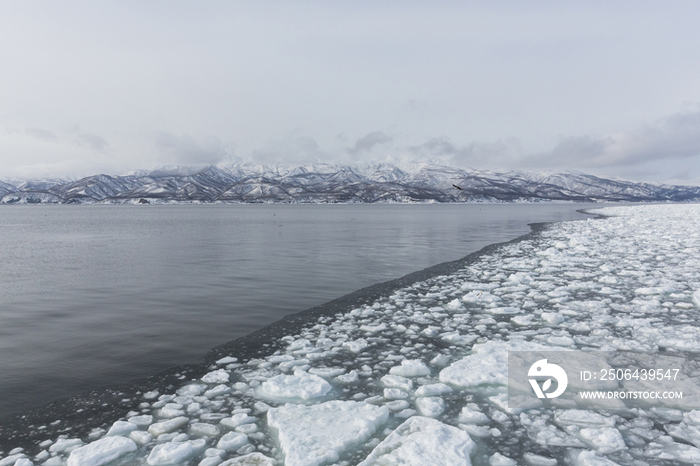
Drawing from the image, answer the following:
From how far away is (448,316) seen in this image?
11008 mm

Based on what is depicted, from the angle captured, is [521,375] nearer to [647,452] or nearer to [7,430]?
[647,452]

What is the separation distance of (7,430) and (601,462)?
778 cm

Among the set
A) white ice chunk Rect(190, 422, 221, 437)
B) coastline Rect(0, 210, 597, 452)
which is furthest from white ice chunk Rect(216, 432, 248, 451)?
coastline Rect(0, 210, 597, 452)

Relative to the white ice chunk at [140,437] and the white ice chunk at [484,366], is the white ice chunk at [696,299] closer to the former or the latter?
the white ice chunk at [484,366]

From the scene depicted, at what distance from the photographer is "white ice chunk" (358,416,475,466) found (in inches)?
192

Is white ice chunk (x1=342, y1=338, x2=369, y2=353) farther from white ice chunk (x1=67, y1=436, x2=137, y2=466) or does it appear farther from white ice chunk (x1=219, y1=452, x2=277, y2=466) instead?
white ice chunk (x1=67, y1=436, x2=137, y2=466)

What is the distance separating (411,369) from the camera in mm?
7508

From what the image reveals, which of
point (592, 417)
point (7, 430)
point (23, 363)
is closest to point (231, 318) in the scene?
point (23, 363)

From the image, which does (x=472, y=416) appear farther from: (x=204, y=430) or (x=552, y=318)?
(x=552, y=318)

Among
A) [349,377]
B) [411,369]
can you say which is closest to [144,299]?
[349,377]

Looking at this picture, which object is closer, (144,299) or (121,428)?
(121,428)

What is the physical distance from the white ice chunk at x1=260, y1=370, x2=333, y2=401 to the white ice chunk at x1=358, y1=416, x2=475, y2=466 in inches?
65.1

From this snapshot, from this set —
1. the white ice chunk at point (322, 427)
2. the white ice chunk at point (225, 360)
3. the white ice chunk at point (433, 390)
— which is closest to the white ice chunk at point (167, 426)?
the white ice chunk at point (322, 427)

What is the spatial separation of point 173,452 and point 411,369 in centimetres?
408
